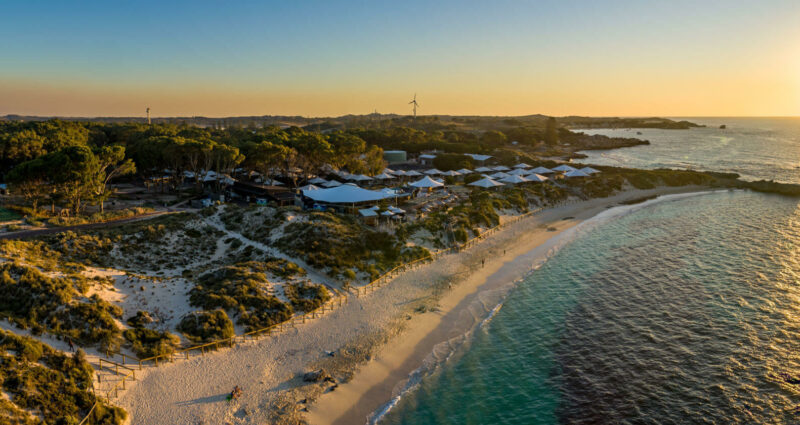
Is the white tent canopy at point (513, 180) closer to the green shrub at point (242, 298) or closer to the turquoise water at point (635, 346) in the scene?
the turquoise water at point (635, 346)

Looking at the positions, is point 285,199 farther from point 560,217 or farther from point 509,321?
point 560,217

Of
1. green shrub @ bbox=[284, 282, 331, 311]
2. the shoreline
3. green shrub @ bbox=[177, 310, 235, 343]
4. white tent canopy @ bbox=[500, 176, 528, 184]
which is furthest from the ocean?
white tent canopy @ bbox=[500, 176, 528, 184]

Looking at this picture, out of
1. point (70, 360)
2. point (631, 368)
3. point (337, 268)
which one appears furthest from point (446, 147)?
point (70, 360)

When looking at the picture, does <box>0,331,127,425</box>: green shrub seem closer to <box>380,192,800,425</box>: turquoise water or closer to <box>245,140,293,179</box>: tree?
<box>380,192,800,425</box>: turquoise water

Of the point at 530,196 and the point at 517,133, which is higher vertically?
the point at 517,133

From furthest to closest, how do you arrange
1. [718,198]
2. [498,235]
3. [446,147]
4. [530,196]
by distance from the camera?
[446,147] → [718,198] → [530,196] → [498,235]

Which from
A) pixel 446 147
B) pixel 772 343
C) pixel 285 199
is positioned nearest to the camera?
pixel 772 343
